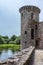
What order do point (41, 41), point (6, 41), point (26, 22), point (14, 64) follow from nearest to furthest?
point (14, 64), point (41, 41), point (26, 22), point (6, 41)

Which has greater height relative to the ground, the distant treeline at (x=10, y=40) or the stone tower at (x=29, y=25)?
the stone tower at (x=29, y=25)

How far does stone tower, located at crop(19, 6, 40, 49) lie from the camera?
86.6ft

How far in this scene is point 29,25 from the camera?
1063 inches

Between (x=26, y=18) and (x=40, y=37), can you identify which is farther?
(x=26, y=18)

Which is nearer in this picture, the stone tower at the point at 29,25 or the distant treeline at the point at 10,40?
the stone tower at the point at 29,25

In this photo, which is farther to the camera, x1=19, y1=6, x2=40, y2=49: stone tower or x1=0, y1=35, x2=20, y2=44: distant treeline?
x1=0, y1=35, x2=20, y2=44: distant treeline

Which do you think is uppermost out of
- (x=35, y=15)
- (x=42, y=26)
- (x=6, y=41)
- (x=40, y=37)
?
(x=35, y=15)

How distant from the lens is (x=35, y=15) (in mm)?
27844

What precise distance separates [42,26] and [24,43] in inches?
173

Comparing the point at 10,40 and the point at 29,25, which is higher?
the point at 29,25

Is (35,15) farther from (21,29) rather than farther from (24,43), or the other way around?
(24,43)

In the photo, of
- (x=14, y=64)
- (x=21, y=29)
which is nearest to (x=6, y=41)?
(x=21, y=29)

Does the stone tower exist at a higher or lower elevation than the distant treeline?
higher

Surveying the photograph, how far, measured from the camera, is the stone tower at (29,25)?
26391 mm
